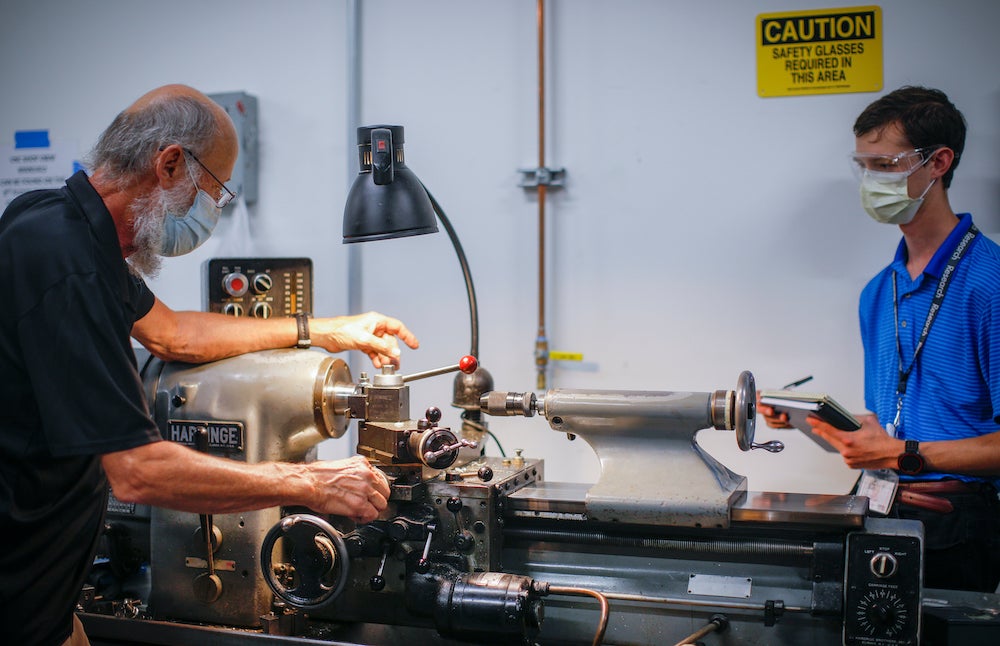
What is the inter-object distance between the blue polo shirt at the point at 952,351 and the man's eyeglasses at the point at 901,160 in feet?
0.55

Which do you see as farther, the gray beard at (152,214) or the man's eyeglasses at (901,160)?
the man's eyeglasses at (901,160)

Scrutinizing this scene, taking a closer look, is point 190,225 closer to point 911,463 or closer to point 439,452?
point 439,452

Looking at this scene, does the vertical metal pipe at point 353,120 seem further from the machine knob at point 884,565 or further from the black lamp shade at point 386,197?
the machine knob at point 884,565

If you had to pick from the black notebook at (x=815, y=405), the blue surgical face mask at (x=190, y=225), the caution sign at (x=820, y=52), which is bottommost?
the black notebook at (x=815, y=405)

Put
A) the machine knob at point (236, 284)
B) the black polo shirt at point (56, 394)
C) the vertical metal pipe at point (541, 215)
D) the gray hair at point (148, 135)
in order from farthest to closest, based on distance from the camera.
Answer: the vertical metal pipe at point (541, 215) → the machine knob at point (236, 284) → the gray hair at point (148, 135) → the black polo shirt at point (56, 394)

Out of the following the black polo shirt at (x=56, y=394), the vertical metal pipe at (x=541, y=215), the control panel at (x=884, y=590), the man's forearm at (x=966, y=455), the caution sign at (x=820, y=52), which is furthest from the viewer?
the vertical metal pipe at (x=541, y=215)

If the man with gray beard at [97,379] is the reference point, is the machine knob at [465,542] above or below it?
below

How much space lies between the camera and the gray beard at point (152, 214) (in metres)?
1.51

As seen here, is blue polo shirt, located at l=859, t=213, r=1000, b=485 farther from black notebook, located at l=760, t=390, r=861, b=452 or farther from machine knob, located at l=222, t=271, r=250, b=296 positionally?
machine knob, located at l=222, t=271, r=250, b=296

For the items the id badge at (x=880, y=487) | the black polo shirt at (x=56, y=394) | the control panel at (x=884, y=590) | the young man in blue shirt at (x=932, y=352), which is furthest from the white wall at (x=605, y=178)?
the black polo shirt at (x=56, y=394)

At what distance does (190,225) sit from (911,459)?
5.01ft

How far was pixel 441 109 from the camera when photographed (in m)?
2.83

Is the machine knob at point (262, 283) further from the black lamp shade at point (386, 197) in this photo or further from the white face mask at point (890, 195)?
the white face mask at point (890, 195)

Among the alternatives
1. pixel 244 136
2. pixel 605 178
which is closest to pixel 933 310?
pixel 605 178
